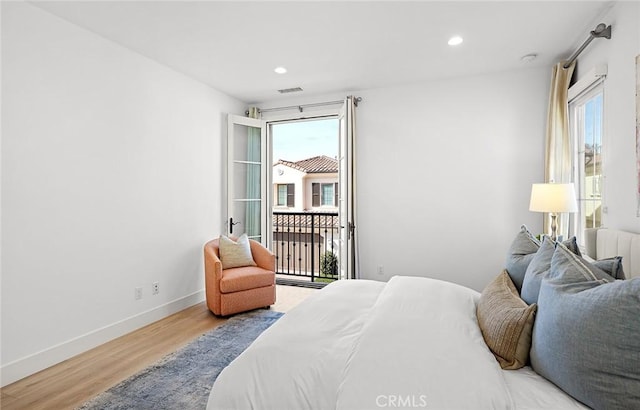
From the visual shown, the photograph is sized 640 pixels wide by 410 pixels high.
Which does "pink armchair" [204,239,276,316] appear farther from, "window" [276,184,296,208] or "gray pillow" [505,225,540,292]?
"window" [276,184,296,208]

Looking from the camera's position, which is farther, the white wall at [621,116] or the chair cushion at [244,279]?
the chair cushion at [244,279]

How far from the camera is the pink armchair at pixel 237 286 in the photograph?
339 centimetres

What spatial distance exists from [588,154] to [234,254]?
371 cm

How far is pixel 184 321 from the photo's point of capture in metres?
3.37

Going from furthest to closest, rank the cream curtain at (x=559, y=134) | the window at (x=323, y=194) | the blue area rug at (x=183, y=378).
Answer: the window at (x=323, y=194), the cream curtain at (x=559, y=134), the blue area rug at (x=183, y=378)

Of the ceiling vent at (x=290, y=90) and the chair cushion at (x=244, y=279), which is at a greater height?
the ceiling vent at (x=290, y=90)

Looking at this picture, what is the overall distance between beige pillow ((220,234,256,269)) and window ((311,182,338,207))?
6.31 m

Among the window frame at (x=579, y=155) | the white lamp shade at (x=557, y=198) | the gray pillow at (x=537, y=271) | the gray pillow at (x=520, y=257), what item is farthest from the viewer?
the window frame at (x=579, y=155)

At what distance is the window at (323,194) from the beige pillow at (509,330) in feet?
28.2

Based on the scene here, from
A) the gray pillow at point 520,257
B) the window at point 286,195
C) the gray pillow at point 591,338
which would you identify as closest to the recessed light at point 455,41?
the gray pillow at point 520,257

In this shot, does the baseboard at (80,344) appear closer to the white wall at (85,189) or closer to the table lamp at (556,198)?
the white wall at (85,189)

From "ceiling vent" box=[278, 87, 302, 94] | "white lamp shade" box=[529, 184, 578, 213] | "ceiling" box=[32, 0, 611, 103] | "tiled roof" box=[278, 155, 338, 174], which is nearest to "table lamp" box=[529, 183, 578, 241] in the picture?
"white lamp shade" box=[529, 184, 578, 213]

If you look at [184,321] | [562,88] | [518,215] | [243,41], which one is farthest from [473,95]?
[184,321]

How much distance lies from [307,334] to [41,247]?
2.23 m
